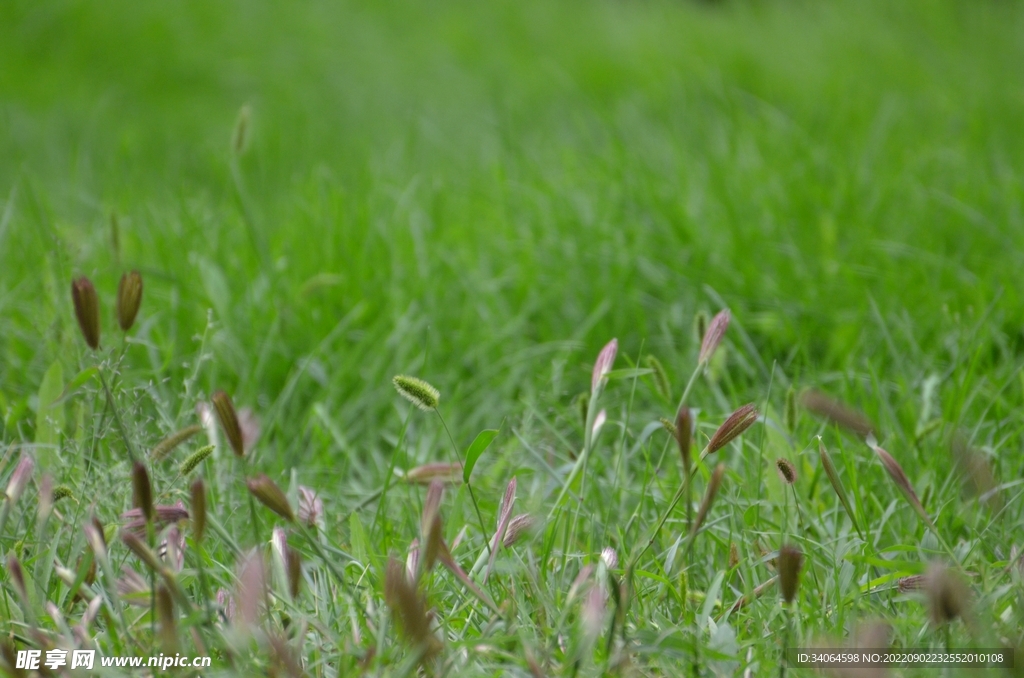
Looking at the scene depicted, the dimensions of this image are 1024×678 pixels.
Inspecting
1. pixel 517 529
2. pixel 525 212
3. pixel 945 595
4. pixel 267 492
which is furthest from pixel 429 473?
pixel 525 212

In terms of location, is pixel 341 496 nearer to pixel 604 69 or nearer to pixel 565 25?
pixel 604 69

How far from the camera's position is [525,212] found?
2.73m

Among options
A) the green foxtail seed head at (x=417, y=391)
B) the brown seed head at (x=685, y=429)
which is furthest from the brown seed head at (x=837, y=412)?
the green foxtail seed head at (x=417, y=391)

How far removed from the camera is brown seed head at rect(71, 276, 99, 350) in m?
1.06

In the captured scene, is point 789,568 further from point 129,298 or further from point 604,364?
point 129,298

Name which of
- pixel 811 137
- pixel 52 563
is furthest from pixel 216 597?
pixel 811 137

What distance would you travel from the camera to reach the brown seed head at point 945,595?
84cm

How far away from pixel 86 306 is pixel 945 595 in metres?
0.96

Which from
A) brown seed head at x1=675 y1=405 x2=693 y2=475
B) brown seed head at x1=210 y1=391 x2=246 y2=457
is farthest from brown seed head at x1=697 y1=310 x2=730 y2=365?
brown seed head at x1=210 y1=391 x2=246 y2=457

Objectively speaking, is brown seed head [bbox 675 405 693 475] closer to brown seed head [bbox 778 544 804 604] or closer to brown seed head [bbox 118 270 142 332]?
brown seed head [bbox 778 544 804 604]

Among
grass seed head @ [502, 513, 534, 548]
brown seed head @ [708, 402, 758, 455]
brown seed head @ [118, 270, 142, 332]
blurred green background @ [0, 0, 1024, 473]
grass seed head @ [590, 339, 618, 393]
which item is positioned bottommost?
blurred green background @ [0, 0, 1024, 473]

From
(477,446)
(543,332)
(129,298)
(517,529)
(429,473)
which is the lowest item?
(543,332)

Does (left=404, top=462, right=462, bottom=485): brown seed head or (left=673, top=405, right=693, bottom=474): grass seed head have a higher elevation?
(left=673, top=405, right=693, bottom=474): grass seed head

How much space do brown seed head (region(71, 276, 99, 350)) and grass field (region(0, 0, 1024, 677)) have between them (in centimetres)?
10
